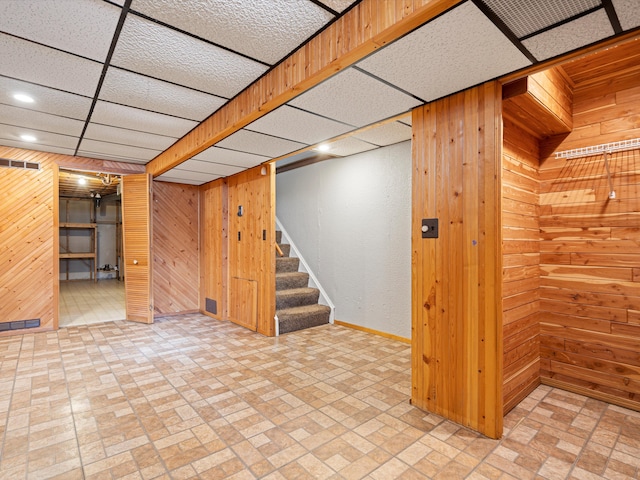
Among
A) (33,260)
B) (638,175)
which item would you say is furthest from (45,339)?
(638,175)

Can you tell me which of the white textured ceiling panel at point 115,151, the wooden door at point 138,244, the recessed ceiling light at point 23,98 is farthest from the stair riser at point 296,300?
the recessed ceiling light at point 23,98

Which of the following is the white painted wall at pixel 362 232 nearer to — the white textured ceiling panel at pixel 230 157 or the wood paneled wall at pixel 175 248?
the white textured ceiling panel at pixel 230 157

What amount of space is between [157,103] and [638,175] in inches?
155

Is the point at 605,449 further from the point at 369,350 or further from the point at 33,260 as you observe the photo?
the point at 33,260

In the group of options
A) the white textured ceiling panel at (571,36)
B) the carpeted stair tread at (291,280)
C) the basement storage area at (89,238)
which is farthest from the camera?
the basement storage area at (89,238)

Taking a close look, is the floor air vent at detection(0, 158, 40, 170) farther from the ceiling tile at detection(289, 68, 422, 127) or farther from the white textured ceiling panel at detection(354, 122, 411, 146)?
the white textured ceiling panel at detection(354, 122, 411, 146)

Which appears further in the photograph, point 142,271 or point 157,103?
point 142,271

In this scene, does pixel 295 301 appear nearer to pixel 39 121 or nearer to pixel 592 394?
pixel 592 394

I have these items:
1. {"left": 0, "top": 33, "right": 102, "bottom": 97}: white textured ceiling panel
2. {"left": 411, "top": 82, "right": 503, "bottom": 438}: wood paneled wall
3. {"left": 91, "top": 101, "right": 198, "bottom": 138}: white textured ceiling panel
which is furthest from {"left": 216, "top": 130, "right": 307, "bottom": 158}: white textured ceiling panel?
{"left": 411, "top": 82, "right": 503, "bottom": 438}: wood paneled wall

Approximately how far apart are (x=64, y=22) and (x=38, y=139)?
294 cm

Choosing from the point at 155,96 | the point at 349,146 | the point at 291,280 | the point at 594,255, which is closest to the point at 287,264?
the point at 291,280

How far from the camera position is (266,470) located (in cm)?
183

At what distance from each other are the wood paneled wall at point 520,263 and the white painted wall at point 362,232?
1.36 meters

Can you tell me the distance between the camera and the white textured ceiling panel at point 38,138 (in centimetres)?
358
